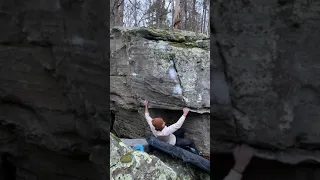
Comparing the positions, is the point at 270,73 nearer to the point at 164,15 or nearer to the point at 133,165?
the point at 133,165

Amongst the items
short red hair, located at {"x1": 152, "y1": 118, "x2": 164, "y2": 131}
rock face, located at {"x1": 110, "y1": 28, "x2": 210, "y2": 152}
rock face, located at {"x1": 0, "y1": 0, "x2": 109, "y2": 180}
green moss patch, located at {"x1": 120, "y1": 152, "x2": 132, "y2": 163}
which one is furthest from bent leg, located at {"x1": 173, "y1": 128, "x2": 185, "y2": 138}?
rock face, located at {"x1": 0, "y1": 0, "x2": 109, "y2": 180}

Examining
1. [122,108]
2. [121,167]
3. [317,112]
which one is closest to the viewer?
[317,112]

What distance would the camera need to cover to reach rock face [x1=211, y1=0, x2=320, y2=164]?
38.4 inches

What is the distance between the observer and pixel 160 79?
4.71m

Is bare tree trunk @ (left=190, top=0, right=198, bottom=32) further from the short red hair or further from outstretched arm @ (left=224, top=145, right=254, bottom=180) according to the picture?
outstretched arm @ (left=224, top=145, right=254, bottom=180)

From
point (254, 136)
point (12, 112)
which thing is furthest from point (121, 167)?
point (254, 136)

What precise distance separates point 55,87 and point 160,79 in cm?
353

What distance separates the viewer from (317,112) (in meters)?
0.98

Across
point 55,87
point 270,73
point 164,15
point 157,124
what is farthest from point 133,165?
point 164,15

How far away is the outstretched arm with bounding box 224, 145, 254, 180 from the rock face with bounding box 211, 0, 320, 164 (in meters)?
0.02

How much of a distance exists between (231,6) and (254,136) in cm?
35

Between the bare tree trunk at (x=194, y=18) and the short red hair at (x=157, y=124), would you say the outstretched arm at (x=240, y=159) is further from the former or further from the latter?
the bare tree trunk at (x=194, y=18)

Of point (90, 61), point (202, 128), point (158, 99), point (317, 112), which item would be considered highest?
point (90, 61)

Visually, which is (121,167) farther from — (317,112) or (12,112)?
(317,112)
